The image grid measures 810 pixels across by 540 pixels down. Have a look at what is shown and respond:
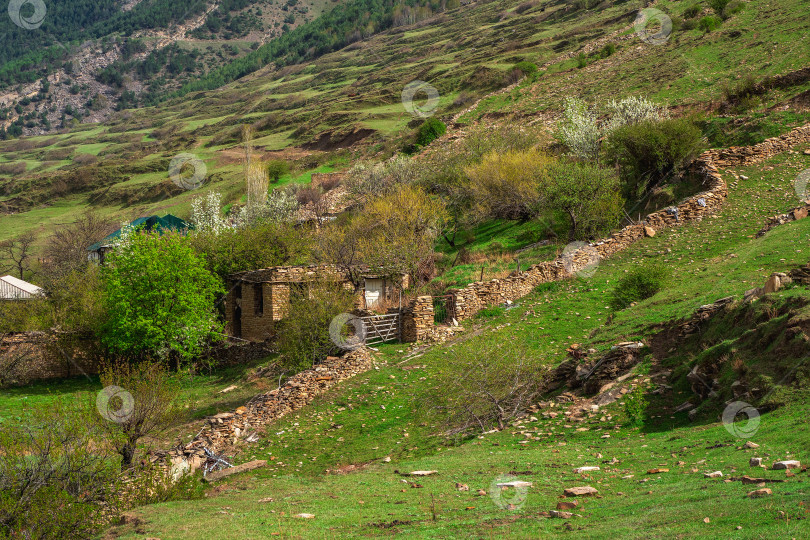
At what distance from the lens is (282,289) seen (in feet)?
90.1

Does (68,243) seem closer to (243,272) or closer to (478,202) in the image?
(243,272)

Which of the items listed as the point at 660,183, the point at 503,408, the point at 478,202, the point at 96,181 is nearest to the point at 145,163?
the point at 96,181

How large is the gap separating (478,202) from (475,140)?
9.86m

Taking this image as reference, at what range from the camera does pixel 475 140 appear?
44.9 meters
